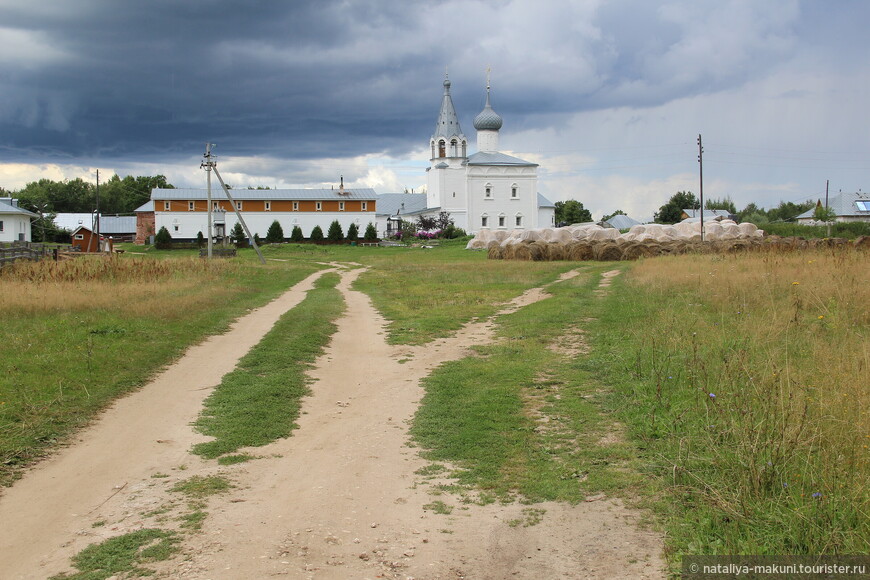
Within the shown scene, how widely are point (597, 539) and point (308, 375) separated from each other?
7.19 meters

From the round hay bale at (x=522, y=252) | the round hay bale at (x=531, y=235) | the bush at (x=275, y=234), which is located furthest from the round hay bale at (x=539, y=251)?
the bush at (x=275, y=234)

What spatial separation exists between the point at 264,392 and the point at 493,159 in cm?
9456

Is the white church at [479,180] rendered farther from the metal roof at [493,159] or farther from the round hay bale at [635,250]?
the round hay bale at [635,250]

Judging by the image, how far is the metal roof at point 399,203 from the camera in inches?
4395

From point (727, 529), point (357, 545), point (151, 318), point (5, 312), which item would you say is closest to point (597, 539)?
point (727, 529)

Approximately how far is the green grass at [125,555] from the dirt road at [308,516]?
0.12 metres

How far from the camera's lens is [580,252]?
4566 cm

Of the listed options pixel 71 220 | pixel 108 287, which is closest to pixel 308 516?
pixel 108 287

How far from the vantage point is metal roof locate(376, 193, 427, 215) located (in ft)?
366

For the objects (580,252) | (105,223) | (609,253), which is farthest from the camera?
(105,223)

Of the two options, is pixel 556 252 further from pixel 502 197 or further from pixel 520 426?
pixel 502 197

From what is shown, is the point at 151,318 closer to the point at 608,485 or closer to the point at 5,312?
the point at 5,312

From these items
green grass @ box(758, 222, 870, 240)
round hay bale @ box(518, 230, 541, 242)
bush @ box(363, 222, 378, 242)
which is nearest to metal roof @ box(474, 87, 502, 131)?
bush @ box(363, 222, 378, 242)

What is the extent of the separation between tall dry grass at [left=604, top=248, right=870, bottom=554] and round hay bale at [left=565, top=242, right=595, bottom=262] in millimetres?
31181
